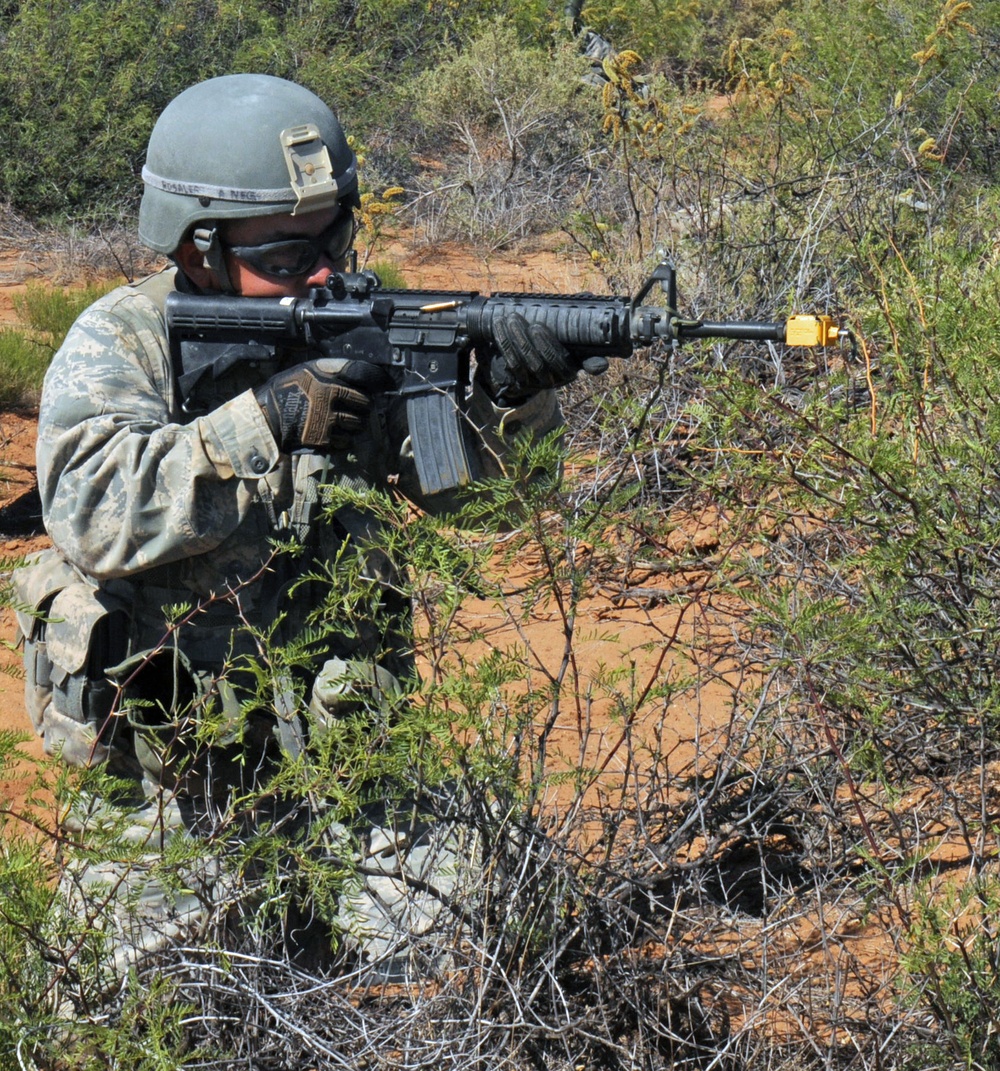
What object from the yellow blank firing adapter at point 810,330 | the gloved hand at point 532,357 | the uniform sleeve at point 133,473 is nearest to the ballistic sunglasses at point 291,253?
the uniform sleeve at point 133,473

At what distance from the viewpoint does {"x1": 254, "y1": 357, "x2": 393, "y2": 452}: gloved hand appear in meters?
2.62

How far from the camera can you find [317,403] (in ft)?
8.58

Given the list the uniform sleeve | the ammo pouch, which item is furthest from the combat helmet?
the ammo pouch

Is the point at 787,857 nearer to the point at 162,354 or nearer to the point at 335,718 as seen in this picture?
the point at 335,718

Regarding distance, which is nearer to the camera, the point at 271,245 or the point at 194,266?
the point at 271,245

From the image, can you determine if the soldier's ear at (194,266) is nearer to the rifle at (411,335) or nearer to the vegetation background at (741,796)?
the rifle at (411,335)

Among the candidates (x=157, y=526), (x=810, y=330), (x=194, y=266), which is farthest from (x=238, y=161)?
(x=810, y=330)

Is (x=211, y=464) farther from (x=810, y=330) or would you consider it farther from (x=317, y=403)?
(x=810, y=330)

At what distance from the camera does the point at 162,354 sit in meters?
2.96

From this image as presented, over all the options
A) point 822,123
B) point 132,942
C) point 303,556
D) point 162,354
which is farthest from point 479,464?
point 822,123

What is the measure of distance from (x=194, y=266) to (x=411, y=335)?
0.60 meters

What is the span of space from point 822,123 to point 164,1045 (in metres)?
5.27

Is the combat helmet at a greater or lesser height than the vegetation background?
greater

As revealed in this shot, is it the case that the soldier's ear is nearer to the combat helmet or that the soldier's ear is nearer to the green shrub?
the combat helmet
